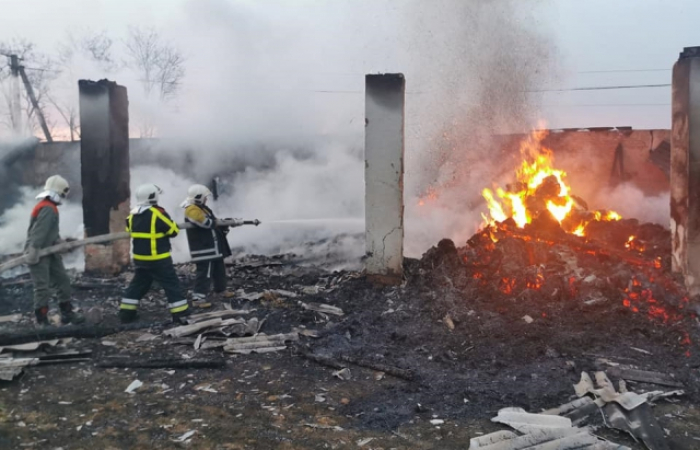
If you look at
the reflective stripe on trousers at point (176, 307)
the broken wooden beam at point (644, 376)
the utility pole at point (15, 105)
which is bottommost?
the broken wooden beam at point (644, 376)

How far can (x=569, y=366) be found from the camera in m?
5.24

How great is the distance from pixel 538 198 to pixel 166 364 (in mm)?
7226

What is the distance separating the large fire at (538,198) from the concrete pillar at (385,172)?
2.70 m

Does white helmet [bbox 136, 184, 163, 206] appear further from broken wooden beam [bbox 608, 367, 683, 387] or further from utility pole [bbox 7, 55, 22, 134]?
utility pole [bbox 7, 55, 22, 134]

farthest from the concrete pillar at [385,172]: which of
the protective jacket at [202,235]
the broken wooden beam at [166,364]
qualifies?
the broken wooden beam at [166,364]

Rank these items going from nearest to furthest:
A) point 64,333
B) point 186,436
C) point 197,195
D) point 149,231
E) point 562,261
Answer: point 186,436
point 64,333
point 149,231
point 562,261
point 197,195

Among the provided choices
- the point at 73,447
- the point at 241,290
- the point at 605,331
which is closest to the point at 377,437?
the point at 73,447

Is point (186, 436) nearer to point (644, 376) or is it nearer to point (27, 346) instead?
point (27, 346)

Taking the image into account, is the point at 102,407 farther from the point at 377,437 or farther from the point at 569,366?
the point at 569,366

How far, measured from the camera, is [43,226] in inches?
268

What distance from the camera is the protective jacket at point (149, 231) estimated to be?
22.4ft

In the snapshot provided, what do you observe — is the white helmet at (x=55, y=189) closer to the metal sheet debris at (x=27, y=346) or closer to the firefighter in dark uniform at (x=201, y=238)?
the firefighter in dark uniform at (x=201, y=238)

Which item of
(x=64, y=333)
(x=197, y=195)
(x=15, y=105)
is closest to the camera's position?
(x=64, y=333)

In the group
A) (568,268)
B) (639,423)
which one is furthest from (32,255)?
(568,268)
